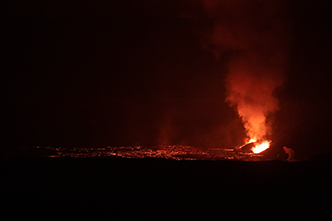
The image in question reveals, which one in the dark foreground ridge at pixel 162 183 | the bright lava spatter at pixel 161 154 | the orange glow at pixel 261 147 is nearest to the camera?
the dark foreground ridge at pixel 162 183

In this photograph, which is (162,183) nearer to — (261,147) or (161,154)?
(161,154)

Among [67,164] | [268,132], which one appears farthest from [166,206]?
[268,132]

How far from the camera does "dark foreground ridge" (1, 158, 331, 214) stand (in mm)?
10906

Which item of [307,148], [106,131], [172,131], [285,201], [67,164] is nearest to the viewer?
[285,201]

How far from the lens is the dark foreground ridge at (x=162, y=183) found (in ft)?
35.8

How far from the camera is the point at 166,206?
1034cm

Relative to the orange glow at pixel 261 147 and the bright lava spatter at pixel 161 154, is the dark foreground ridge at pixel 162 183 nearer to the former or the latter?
the bright lava spatter at pixel 161 154

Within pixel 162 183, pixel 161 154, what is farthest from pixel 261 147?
pixel 162 183

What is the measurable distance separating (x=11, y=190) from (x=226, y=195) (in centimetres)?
956

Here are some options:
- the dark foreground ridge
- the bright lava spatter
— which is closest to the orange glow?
the bright lava spatter

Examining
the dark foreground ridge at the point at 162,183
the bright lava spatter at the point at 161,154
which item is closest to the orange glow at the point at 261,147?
the bright lava spatter at the point at 161,154

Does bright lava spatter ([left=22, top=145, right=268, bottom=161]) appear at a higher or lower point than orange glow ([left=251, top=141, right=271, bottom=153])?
lower

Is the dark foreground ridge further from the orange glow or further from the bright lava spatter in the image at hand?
the orange glow

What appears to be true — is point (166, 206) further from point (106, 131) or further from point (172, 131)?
point (106, 131)
